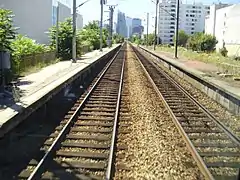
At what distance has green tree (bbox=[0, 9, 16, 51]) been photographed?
1396 centimetres

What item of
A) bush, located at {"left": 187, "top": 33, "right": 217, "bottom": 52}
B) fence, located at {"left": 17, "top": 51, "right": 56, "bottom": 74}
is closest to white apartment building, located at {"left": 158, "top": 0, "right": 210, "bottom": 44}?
bush, located at {"left": 187, "top": 33, "right": 217, "bottom": 52}

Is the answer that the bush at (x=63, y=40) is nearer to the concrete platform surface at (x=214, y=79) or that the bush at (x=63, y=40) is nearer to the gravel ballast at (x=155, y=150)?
the concrete platform surface at (x=214, y=79)

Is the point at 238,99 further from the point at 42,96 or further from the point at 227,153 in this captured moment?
the point at 42,96

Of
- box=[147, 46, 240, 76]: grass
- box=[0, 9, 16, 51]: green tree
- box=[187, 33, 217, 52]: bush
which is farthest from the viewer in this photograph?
box=[187, 33, 217, 52]: bush

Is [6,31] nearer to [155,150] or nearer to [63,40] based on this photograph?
[155,150]

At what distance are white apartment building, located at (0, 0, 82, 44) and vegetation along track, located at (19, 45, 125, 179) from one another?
33520 millimetres

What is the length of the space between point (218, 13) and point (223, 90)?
3521 inches

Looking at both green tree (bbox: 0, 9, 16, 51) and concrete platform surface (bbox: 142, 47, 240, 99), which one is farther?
concrete platform surface (bbox: 142, 47, 240, 99)

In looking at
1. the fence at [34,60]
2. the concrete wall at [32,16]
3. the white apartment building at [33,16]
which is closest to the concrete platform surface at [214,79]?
the fence at [34,60]

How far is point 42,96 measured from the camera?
A: 11.9 meters

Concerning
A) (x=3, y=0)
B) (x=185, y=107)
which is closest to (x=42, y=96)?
(x=185, y=107)

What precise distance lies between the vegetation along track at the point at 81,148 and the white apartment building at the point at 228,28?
196ft

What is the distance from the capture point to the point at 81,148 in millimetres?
7789

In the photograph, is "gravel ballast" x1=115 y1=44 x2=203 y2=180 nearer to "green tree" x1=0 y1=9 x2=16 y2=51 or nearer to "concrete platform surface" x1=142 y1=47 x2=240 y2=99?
"concrete platform surface" x1=142 y1=47 x2=240 y2=99
